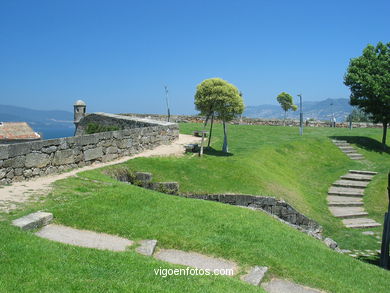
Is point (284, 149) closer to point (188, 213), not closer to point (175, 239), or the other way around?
point (188, 213)

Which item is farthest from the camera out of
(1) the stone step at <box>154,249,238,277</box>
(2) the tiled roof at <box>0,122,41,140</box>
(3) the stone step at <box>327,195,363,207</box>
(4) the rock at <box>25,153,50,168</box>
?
(2) the tiled roof at <box>0,122,41,140</box>

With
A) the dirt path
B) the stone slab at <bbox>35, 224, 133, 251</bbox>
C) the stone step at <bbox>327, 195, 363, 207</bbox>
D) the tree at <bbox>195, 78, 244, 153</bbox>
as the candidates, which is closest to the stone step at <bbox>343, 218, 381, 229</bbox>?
the stone step at <bbox>327, 195, 363, 207</bbox>

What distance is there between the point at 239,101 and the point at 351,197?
7.25 meters

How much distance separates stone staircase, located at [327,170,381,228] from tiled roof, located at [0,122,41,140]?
33892 millimetres

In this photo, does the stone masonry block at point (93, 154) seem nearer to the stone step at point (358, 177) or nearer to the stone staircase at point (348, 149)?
the stone step at point (358, 177)

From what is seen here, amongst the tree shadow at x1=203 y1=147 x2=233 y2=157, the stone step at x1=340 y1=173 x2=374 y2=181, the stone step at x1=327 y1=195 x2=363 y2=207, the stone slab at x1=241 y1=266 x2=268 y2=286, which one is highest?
the tree shadow at x1=203 y1=147 x2=233 y2=157

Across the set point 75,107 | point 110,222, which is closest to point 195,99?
point 110,222

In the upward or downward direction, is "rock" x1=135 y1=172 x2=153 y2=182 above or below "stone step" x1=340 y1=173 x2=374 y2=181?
above

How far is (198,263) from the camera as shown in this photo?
23.4ft

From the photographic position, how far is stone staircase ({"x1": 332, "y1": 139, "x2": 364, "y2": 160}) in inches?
1040

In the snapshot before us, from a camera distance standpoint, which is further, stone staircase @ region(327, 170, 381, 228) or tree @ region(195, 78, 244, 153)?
tree @ region(195, 78, 244, 153)

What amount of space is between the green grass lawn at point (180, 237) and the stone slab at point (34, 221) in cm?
23

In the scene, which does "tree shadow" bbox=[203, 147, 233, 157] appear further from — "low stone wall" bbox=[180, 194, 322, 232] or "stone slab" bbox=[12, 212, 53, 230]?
"stone slab" bbox=[12, 212, 53, 230]

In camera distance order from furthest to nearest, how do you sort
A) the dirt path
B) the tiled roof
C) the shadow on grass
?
the tiled roof → the shadow on grass → the dirt path
